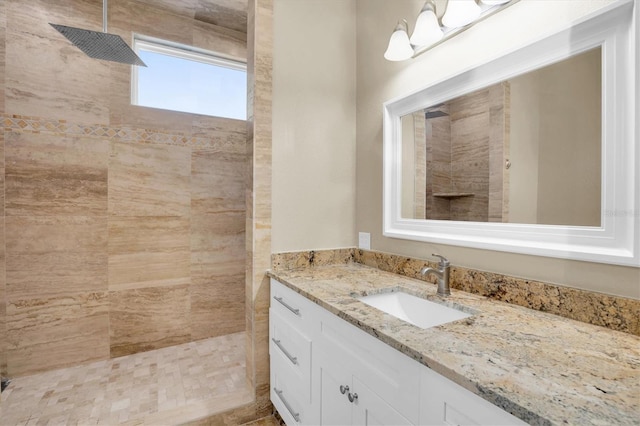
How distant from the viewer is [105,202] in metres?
2.23

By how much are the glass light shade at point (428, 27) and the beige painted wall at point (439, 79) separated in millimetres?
67

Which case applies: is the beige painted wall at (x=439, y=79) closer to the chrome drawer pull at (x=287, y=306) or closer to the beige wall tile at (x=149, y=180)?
the chrome drawer pull at (x=287, y=306)

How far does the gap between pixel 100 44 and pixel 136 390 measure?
2.02 metres

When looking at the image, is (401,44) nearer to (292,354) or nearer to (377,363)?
(377,363)

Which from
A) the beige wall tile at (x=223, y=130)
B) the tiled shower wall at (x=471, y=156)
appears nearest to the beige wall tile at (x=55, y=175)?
the beige wall tile at (x=223, y=130)

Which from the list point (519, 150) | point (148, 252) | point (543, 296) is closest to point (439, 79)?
point (519, 150)

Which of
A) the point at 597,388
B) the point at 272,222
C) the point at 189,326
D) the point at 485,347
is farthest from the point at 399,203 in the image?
the point at 189,326

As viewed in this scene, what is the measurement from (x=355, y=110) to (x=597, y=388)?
1754 millimetres

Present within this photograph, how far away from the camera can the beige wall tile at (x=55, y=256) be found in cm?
201

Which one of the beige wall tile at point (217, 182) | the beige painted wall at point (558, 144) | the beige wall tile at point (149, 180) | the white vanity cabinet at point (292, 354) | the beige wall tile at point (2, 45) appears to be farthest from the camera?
the beige wall tile at point (217, 182)

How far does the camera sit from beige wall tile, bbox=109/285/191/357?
7.55ft

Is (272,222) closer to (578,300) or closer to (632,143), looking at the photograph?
(578,300)

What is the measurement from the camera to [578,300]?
0.94 metres

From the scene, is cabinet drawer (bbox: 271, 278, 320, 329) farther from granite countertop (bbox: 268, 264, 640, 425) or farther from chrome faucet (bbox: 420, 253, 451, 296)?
chrome faucet (bbox: 420, 253, 451, 296)
